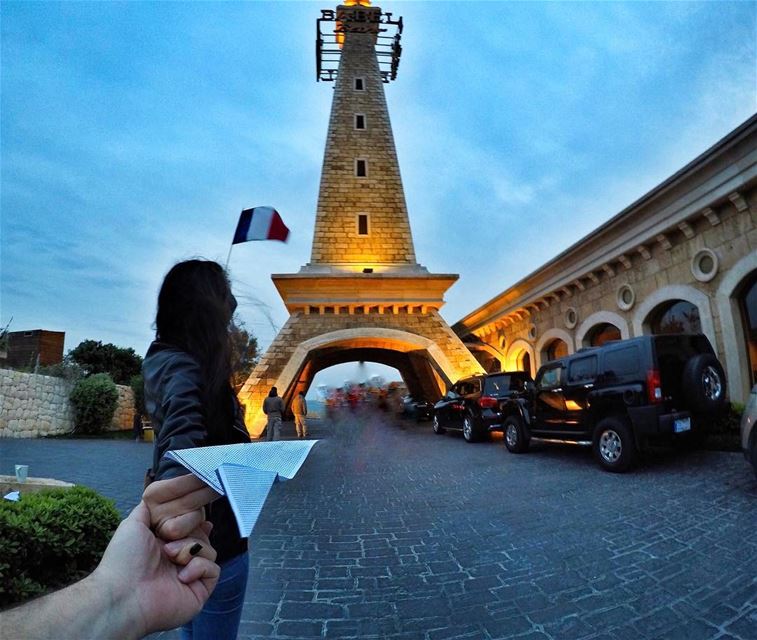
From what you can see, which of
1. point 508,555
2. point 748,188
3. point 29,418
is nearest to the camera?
point 508,555

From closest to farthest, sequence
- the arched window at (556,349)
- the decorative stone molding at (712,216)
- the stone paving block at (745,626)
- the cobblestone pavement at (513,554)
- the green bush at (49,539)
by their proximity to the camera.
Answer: the stone paving block at (745,626), the cobblestone pavement at (513,554), the green bush at (49,539), the decorative stone molding at (712,216), the arched window at (556,349)

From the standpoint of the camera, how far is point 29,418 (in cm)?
1716

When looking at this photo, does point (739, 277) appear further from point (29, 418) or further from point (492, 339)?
point (29, 418)

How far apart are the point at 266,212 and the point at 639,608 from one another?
542 centimetres

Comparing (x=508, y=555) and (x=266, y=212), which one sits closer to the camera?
(x=508, y=555)

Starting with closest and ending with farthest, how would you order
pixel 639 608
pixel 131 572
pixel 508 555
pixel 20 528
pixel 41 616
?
pixel 41 616, pixel 131 572, pixel 639 608, pixel 20 528, pixel 508 555

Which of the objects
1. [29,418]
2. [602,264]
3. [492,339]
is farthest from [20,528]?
[492,339]

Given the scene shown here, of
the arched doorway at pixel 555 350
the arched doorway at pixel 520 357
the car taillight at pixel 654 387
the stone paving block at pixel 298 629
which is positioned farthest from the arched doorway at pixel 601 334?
the stone paving block at pixel 298 629

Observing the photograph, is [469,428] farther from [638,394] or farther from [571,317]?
[571,317]

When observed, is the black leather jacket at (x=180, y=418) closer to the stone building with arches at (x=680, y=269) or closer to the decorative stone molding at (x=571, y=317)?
the stone building with arches at (x=680, y=269)

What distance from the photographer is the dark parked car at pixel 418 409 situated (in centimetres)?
2197

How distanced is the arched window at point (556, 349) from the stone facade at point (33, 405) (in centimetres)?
2230

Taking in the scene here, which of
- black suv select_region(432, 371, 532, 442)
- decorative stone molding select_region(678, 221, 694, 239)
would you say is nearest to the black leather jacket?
black suv select_region(432, 371, 532, 442)

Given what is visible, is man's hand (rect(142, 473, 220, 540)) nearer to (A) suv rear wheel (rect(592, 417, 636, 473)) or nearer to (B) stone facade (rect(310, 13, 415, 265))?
(A) suv rear wheel (rect(592, 417, 636, 473))
